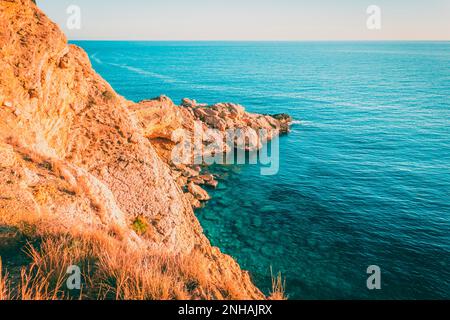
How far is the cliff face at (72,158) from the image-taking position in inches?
316

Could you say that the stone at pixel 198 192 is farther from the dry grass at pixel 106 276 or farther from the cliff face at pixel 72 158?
the dry grass at pixel 106 276

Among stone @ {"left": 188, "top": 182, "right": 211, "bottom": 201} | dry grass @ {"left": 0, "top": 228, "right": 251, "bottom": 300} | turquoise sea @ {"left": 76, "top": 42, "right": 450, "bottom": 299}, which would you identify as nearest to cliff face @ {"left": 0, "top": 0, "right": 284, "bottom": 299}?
dry grass @ {"left": 0, "top": 228, "right": 251, "bottom": 300}

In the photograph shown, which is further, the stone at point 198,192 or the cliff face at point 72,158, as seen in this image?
the stone at point 198,192

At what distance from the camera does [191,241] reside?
14992 mm

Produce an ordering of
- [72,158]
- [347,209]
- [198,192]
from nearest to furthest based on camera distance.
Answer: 1. [72,158]
2. [347,209]
3. [198,192]

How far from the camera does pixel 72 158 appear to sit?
1366 centimetres

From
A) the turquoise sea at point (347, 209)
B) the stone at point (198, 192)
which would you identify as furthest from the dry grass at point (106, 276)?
the stone at point (198, 192)

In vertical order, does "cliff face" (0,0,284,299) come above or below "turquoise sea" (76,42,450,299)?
above

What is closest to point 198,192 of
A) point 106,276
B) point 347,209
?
point 347,209

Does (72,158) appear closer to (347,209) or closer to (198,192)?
(198,192)

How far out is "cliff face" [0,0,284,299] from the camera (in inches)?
316

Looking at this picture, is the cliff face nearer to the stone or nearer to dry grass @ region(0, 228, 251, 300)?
dry grass @ region(0, 228, 251, 300)

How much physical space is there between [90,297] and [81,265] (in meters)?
0.93

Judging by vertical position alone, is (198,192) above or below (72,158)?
below
